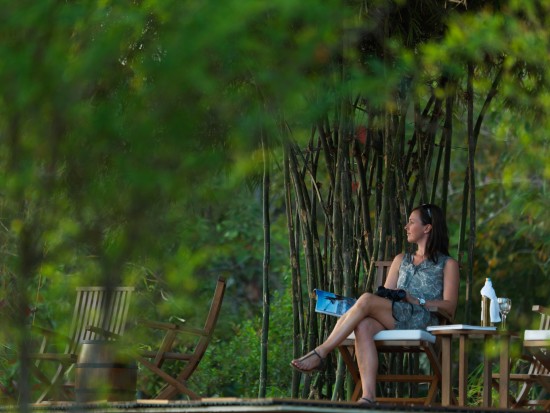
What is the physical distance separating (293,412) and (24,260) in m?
2.18

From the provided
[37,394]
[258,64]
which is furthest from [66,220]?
[37,394]

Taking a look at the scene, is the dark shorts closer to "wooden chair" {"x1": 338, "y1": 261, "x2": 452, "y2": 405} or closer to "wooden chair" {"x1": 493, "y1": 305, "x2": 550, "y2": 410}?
"wooden chair" {"x1": 338, "y1": 261, "x2": 452, "y2": 405}

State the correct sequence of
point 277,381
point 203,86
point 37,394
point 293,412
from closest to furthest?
1. point 203,86
2. point 293,412
3. point 37,394
4. point 277,381

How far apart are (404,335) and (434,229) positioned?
0.83m

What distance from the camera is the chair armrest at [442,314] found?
20.6ft

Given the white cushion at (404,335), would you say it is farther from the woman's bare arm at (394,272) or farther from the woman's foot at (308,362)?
the woman's bare arm at (394,272)

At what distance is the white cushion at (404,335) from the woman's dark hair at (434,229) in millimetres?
674

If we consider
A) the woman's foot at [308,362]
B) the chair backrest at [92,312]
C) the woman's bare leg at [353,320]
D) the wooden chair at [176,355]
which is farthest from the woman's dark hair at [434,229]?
the chair backrest at [92,312]

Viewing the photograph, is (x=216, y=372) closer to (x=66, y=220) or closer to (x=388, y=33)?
(x=388, y=33)

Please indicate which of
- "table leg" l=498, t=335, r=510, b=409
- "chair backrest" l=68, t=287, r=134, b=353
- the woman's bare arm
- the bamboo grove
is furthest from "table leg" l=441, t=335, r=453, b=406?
"chair backrest" l=68, t=287, r=134, b=353

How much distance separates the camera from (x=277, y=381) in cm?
966

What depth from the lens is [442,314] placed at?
6312mm

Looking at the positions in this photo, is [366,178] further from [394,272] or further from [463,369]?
[463,369]

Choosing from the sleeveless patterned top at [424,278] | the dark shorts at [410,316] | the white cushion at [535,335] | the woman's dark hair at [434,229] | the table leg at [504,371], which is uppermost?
the woman's dark hair at [434,229]
